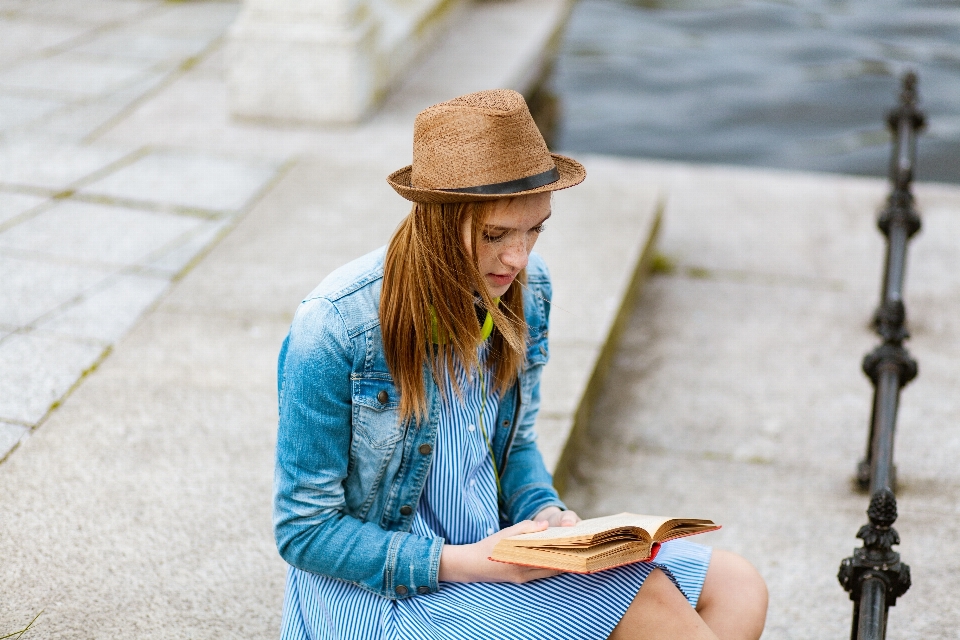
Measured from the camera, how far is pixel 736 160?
8148 mm

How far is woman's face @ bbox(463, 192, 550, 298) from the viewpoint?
2125 millimetres

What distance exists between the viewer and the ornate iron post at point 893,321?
3.30 metres

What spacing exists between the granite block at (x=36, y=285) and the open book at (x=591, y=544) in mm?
2616

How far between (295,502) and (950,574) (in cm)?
221

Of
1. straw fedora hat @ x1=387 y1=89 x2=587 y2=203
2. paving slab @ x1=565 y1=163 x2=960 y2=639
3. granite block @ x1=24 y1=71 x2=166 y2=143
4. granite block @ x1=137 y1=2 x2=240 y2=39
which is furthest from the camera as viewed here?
granite block @ x1=137 y1=2 x2=240 y2=39

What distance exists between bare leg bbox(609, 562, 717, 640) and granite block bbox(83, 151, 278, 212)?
346 cm

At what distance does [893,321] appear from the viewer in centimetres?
359

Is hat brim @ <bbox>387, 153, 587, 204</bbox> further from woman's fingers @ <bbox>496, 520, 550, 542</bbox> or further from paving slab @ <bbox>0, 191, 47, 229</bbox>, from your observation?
paving slab @ <bbox>0, 191, 47, 229</bbox>

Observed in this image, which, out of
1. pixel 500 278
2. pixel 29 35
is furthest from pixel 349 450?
pixel 29 35

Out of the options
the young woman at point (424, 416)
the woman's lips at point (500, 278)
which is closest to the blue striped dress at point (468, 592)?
the young woman at point (424, 416)

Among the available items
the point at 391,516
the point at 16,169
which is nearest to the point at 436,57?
the point at 16,169

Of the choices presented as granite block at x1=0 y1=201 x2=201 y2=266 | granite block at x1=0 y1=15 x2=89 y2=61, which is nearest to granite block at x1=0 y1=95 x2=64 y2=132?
granite block at x1=0 y1=15 x2=89 y2=61

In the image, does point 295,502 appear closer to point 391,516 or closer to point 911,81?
point 391,516

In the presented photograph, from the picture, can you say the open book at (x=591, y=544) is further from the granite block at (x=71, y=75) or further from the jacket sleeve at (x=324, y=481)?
the granite block at (x=71, y=75)
